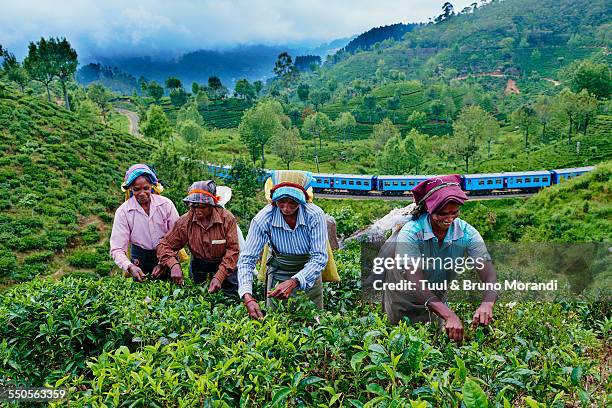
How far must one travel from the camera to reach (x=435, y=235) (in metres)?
2.79

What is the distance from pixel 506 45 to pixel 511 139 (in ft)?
180

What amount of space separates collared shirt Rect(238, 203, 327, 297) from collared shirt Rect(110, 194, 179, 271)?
56.8 inches

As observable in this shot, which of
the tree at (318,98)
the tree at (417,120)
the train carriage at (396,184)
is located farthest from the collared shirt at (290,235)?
the tree at (318,98)

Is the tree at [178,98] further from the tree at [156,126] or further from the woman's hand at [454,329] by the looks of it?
the woman's hand at [454,329]

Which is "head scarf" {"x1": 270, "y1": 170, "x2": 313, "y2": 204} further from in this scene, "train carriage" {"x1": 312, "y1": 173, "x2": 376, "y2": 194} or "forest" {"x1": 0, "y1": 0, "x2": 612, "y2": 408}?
"train carriage" {"x1": 312, "y1": 173, "x2": 376, "y2": 194}

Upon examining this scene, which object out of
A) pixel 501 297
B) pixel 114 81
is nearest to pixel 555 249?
pixel 501 297

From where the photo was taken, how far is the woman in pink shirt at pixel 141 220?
14.1 feet

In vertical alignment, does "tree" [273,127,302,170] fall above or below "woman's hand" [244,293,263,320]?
above

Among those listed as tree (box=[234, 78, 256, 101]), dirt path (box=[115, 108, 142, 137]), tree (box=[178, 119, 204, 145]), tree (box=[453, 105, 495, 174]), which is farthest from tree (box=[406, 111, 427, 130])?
dirt path (box=[115, 108, 142, 137])

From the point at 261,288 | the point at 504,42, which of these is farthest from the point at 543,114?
the point at 504,42

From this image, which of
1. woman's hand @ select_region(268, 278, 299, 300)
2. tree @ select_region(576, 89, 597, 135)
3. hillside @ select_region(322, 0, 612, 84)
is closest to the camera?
woman's hand @ select_region(268, 278, 299, 300)

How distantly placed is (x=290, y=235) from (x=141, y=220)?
6.13ft

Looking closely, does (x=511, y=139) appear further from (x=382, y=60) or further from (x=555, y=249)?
(x=382, y=60)

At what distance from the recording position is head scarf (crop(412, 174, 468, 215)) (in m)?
2.60
